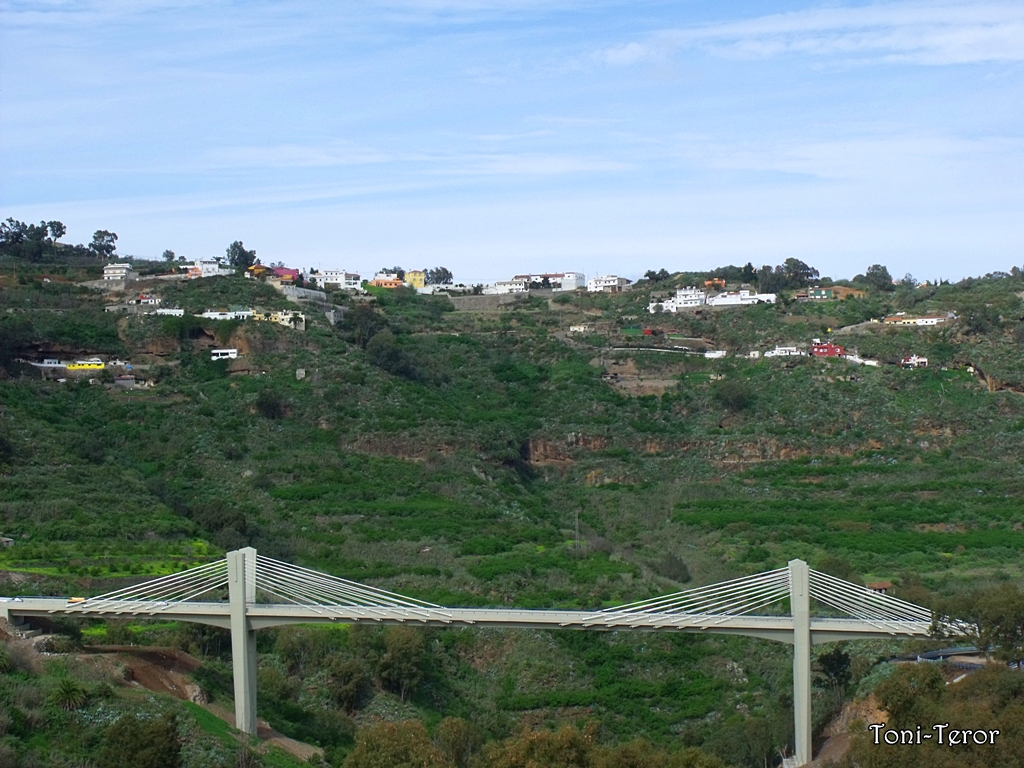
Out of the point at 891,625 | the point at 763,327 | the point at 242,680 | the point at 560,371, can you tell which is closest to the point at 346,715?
the point at 242,680

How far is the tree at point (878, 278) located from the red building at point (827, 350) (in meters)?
24.5

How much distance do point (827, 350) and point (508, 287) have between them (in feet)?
101

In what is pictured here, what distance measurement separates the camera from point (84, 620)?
110ft

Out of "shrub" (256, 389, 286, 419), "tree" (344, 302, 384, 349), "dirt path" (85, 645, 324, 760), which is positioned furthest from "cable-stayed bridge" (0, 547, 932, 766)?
"tree" (344, 302, 384, 349)

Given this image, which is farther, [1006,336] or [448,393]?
[1006,336]

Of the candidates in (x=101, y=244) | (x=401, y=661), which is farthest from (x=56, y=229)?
(x=401, y=661)

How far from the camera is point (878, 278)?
318 ft

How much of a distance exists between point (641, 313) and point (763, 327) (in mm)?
7625

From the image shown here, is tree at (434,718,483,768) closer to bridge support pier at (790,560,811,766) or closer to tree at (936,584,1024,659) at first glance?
bridge support pier at (790,560,811,766)

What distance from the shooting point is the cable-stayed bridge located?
A: 30359 millimetres

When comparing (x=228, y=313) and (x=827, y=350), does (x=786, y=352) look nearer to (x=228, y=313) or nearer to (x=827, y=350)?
(x=827, y=350)

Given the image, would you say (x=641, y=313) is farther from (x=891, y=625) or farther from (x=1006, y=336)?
(x=891, y=625)

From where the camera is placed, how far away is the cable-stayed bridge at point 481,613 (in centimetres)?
3036

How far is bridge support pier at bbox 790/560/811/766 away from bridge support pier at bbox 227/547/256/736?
430 inches
